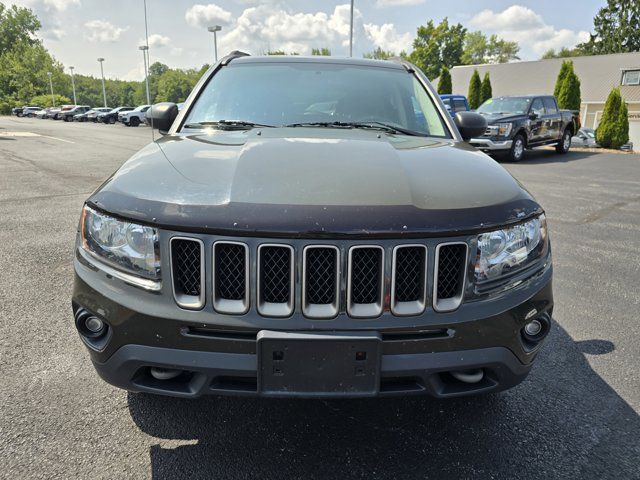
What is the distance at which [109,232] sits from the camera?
1829mm

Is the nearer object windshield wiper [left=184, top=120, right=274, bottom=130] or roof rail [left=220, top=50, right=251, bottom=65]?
windshield wiper [left=184, top=120, right=274, bottom=130]

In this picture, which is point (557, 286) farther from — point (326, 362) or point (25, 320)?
point (25, 320)

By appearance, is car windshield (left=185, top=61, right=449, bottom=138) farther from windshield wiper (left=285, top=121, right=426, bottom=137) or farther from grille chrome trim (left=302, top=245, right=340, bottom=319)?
grille chrome trim (left=302, top=245, right=340, bottom=319)

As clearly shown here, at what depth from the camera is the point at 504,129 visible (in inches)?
539

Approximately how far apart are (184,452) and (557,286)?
3.44 metres

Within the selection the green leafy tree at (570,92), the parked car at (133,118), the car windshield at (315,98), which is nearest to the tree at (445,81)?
the green leafy tree at (570,92)

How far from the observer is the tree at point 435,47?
55.0 meters

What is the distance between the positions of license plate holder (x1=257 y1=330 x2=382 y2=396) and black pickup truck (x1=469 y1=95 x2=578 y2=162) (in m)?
12.2

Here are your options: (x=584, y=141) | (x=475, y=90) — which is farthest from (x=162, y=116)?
(x=475, y=90)

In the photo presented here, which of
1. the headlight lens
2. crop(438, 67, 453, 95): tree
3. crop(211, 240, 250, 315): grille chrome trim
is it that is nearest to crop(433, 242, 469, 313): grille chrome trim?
crop(211, 240, 250, 315): grille chrome trim

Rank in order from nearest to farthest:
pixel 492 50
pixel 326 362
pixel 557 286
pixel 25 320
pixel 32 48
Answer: pixel 326 362 < pixel 25 320 < pixel 557 286 < pixel 32 48 < pixel 492 50

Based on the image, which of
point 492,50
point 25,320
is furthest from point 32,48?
point 25,320

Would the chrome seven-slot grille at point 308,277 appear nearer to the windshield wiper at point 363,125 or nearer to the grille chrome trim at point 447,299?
the grille chrome trim at point 447,299

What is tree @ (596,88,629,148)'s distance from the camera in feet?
59.6
